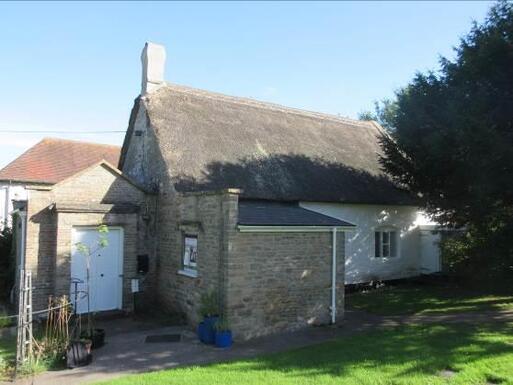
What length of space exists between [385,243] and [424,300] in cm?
384

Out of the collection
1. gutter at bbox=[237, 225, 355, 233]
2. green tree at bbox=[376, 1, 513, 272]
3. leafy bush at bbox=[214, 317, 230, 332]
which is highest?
green tree at bbox=[376, 1, 513, 272]

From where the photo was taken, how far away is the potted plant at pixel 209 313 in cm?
1009

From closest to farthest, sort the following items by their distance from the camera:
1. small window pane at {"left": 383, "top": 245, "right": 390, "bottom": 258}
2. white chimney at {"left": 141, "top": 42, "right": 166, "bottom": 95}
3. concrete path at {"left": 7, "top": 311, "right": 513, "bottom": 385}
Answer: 1. concrete path at {"left": 7, "top": 311, "right": 513, "bottom": 385}
2. white chimney at {"left": 141, "top": 42, "right": 166, "bottom": 95}
3. small window pane at {"left": 383, "top": 245, "right": 390, "bottom": 258}

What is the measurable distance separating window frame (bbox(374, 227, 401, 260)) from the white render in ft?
0.30

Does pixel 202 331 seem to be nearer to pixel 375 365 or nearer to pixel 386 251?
pixel 375 365

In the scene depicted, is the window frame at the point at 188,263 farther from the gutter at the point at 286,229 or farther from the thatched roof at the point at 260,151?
the gutter at the point at 286,229

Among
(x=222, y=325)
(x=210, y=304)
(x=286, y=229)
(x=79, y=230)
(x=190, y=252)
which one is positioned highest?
(x=286, y=229)

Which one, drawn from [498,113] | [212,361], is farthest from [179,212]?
[498,113]

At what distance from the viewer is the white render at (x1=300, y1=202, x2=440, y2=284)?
669 inches

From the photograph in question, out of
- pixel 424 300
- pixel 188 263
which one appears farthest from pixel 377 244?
pixel 188 263

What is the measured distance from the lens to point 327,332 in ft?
36.6

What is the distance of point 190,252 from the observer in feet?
41.0

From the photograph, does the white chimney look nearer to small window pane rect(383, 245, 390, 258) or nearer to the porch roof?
the porch roof

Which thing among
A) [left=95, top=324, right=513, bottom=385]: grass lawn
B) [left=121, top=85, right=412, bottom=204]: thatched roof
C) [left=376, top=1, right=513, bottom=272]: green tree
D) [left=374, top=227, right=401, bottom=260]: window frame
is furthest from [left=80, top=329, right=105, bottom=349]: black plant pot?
[left=374, top=227, right=401, bottom=260]: window frame
